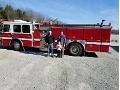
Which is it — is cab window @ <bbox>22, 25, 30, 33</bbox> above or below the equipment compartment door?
above

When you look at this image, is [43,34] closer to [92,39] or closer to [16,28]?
[16,28]

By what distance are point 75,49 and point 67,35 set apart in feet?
3.70

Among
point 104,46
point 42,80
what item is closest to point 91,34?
point 104,46

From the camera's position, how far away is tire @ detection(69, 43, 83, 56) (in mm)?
14306

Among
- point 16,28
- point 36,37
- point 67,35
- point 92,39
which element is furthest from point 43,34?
point 92,39

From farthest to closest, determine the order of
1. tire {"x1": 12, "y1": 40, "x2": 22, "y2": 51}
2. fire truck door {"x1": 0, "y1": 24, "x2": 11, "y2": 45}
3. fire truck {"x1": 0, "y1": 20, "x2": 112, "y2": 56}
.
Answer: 1. fire truck door {"x1": 0, "y1": 24, "x2": 11, "y2": 45}
2. tire {"x1": 12, "y1": 40, "x2": 22, "y2": 51}
3. fire truck {"x1": 0, "y1": 20, "x2": 112, "y2": 56}

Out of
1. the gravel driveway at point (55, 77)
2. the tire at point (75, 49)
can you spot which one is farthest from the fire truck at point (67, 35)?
the gravel driveway at point (55, 77)

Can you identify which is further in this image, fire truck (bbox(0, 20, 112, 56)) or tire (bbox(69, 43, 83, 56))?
tire (bbox(69, 43, 83, 56))

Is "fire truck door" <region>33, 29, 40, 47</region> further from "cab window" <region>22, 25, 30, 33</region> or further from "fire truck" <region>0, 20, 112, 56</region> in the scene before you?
"cab window" <region>22, 25, 30, 33</region>

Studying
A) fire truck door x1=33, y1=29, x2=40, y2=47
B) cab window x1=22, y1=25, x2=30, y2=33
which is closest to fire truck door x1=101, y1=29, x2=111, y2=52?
fire truck door x1=33, y1=29, x2=40, y2=47

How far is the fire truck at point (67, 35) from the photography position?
13.8 metres

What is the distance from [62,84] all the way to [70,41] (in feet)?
23.9

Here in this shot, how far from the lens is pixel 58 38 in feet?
44.5

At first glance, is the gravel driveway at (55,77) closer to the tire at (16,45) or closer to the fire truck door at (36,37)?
the fire truck door at (36,37)
